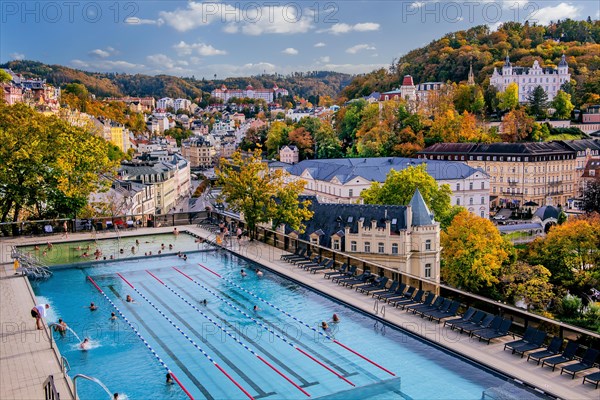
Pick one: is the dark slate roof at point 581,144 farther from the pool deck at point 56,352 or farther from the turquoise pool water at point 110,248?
the pool deck at point 56,352

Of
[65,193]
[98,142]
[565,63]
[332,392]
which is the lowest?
[332,392]

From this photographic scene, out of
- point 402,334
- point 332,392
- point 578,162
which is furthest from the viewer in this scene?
point 578,162

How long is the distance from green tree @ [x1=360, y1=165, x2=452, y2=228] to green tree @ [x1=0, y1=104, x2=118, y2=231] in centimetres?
2465

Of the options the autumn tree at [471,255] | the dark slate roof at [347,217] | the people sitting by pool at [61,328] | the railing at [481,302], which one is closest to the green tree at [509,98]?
the autumn tree at [471,255]

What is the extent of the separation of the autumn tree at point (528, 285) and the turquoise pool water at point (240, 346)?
1018 inches

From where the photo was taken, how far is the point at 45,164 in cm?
3272

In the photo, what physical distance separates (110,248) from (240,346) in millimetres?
14877

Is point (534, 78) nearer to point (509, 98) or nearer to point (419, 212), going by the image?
point (509, 98)

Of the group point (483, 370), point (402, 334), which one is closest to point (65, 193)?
point (402, 334)

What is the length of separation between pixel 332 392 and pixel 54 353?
23.6 ft

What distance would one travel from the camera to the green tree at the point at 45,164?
31969 millimetres

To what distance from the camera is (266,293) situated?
23.6m

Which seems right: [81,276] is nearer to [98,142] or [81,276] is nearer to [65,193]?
[65,193]

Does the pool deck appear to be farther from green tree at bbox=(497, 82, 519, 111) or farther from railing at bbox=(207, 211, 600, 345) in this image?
green tree at bbox=(497, 82, 519, 111)
